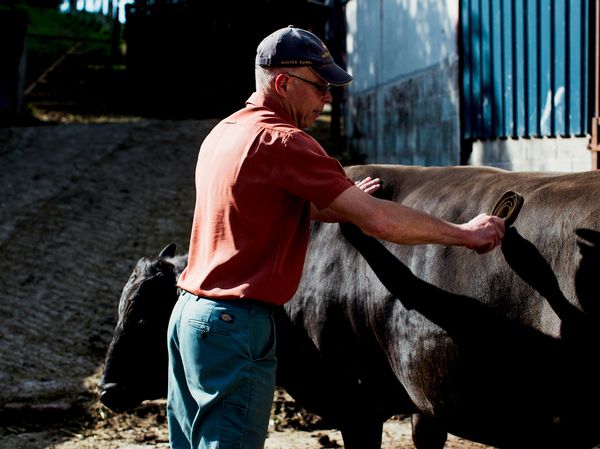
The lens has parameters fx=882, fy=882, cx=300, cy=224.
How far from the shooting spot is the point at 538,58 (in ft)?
26.4

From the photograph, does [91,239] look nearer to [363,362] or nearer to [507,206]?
[363,362]

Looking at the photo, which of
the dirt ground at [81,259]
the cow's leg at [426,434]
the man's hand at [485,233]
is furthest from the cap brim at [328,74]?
the dirt ground at [81,259]

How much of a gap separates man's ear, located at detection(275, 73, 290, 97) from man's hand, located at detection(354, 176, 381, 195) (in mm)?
991

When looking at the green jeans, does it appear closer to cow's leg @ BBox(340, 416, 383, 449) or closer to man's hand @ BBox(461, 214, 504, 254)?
man's hand @ BBox(461, 214, 504, 254)

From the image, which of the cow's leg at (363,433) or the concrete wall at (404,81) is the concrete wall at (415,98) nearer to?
the concrete wall at (404,81)

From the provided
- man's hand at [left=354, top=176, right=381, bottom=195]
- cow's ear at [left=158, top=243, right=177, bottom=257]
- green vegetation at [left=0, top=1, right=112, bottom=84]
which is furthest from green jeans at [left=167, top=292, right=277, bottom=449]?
green vegetation at [left=0, top=1, right=112, bottom=84]

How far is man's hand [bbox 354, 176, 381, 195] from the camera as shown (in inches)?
169

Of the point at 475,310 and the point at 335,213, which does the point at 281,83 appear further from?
the point at 475,310

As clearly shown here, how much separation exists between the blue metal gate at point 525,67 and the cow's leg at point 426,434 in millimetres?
3303

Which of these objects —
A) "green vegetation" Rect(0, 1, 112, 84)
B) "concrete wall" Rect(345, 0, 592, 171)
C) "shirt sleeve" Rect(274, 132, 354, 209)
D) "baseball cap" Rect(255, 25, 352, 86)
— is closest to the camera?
"shirt sleeve" Rect(274, 132, 354, 209)

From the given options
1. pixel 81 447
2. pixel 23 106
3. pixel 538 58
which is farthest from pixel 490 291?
pixel 23 106

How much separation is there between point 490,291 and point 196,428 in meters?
1.25

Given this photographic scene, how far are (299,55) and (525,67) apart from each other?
5.44 metres

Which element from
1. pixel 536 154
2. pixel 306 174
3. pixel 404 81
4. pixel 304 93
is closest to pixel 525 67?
pixel 536 154
